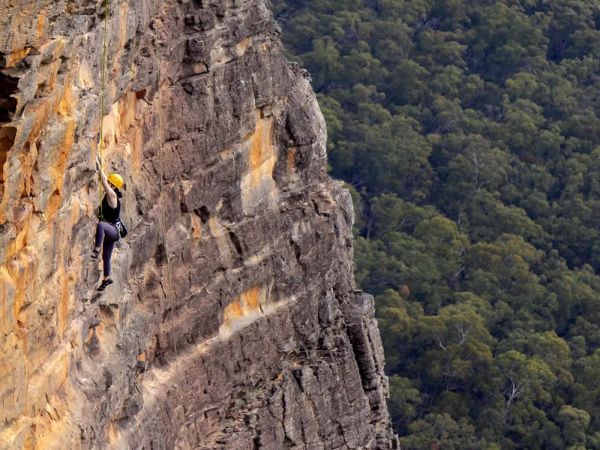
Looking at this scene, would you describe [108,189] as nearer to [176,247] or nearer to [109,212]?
[109,212]

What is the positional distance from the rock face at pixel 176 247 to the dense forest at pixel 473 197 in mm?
24394

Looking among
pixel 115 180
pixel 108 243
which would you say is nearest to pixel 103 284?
pixel 108 243

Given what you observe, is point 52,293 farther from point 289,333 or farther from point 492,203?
point 492,203

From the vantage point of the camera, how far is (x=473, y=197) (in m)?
63.8

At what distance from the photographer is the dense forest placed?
175 ft

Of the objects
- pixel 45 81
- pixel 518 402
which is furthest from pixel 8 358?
pixel 518 402

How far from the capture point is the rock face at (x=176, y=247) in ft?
51.9

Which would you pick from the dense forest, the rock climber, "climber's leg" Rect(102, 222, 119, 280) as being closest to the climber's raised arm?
the rock climber

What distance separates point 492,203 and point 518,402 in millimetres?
12248

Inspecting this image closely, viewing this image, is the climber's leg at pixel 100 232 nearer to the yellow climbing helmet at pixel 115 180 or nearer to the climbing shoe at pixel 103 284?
the yellow climbing helmet at pixel 115 180

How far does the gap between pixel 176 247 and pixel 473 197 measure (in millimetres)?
42351

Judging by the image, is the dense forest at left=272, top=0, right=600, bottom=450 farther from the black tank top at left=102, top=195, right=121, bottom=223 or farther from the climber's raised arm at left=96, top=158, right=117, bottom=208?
the climber's raised arm at left=96, top=158, right=117, bottom=208

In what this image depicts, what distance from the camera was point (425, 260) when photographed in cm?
5969

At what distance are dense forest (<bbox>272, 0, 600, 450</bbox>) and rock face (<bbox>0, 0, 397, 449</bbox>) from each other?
2439cm
